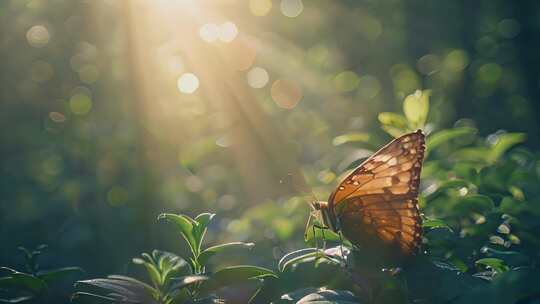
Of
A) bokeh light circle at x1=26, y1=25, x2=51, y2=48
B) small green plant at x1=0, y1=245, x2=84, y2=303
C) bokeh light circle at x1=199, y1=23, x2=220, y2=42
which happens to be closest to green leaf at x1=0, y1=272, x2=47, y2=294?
small green plant at x1=0, y1=245, x2=84, y2=303

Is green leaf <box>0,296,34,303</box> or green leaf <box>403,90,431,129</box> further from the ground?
green leaf <box>403,90,431,129</box>

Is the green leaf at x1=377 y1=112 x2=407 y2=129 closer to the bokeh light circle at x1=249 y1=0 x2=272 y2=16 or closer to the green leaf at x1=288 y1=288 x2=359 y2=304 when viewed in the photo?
the green leaf at x1=288 y1=288 x2=359 y2=304

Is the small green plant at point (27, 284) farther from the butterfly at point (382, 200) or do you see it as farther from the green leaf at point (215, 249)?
the butterfly at point (382, 200)

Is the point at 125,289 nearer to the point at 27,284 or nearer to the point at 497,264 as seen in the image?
the point at 27,284

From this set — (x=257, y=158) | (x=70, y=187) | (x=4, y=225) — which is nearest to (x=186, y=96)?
(x=257, y=158)

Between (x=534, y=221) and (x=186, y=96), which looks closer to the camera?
(x=534, y=221)

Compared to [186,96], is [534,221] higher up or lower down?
lower down

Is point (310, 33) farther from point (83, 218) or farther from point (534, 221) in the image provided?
point (534, 221)
